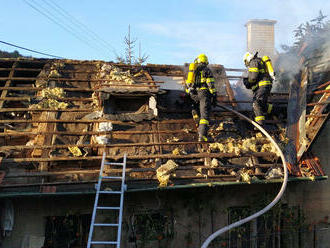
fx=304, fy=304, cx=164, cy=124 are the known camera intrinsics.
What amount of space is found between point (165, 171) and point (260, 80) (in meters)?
3.76

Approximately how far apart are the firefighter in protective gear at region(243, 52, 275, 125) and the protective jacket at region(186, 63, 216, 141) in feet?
3.81

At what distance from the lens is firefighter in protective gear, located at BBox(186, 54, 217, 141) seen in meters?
7.83

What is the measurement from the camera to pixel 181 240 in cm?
703

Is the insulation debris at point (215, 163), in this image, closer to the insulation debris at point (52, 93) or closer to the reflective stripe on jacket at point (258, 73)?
the reflective stripe on jacket at point (258, 73)

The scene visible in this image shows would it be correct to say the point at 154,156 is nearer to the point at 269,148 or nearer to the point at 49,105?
the point at 269,148

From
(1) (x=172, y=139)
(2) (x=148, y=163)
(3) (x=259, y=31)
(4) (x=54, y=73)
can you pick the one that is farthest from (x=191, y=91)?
(3) (x=259, y=31)

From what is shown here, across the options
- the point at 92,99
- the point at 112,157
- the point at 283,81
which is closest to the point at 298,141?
the point at 283,81

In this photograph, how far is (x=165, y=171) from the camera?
6.78 meters

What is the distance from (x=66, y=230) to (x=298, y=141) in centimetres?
615

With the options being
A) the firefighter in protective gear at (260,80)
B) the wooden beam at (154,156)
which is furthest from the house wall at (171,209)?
the firefighter in protective gear at (260,80)

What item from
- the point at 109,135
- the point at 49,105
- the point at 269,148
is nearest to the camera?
the point at 109,135

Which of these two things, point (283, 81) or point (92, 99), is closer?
point (92, 99)

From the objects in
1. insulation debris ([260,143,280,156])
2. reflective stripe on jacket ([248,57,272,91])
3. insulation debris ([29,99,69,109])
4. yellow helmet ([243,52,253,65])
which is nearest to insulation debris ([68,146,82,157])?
insulation debris ([29,99,69,109])

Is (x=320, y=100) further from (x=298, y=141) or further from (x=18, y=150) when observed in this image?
(x=18, y=150)
